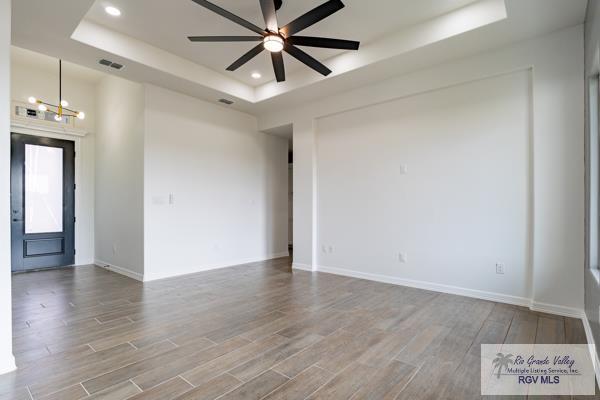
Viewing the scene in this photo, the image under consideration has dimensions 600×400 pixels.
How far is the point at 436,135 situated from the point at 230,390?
3.83m

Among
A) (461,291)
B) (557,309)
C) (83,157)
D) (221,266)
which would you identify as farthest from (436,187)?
(83,157)

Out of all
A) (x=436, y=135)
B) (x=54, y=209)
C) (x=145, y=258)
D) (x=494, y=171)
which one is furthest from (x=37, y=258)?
(x=494, y=171)

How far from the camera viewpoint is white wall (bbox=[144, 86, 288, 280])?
4.95 m

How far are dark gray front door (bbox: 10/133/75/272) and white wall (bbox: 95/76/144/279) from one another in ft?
1.61

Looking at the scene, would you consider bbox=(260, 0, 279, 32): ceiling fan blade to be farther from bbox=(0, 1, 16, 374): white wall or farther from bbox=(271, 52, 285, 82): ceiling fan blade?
bbox=(0, 1, 16, 374): white wall

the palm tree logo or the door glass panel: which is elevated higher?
the door glass panel

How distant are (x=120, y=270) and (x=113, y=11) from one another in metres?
4.04

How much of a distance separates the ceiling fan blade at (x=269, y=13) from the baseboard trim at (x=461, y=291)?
3.64 metres

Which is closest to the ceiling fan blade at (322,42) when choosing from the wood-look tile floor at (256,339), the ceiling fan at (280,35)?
the ceiling fan at (280,35)

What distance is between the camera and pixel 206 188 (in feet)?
18.5

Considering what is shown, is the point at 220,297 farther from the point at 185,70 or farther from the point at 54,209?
the point at 54,209

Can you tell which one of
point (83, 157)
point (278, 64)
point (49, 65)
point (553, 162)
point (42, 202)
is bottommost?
point (42, 202)

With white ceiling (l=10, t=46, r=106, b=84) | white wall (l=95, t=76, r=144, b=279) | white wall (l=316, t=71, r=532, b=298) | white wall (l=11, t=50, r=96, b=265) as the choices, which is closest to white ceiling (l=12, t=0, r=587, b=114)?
white wall (l=316, t=71, r=532, b=298)

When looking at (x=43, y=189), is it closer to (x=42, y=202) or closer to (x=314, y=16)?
(x=42, y=202)
